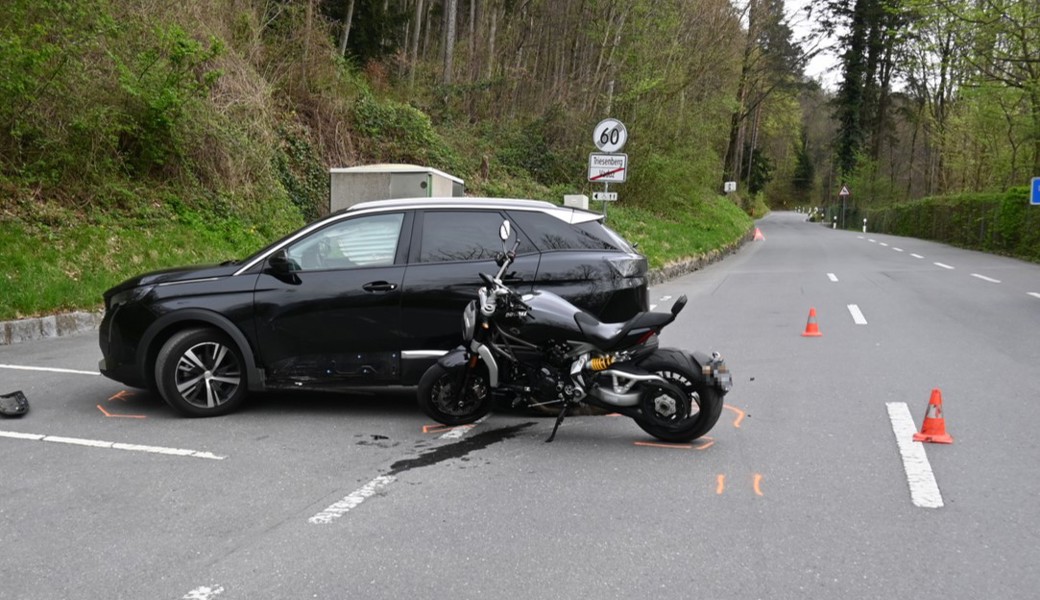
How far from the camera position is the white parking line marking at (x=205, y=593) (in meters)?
3.50

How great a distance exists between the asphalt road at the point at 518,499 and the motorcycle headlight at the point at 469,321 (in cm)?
74

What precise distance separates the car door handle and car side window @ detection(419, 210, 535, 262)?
0.34m

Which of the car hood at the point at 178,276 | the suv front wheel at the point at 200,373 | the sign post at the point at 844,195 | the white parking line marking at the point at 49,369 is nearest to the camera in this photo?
the suv front wheel at the point at 200,373

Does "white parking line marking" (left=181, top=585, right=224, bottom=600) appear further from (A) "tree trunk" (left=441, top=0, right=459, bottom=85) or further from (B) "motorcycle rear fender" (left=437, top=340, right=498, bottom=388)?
(A) "tree trunk" (left=441, top=0, right=459, bottom=85)

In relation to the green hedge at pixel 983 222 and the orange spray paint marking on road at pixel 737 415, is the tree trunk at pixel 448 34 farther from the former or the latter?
the orange spray paint marking on road at pixel 737 415

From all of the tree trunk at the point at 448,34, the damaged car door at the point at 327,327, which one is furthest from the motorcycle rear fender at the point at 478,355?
the tree trunk at the point at 448,34

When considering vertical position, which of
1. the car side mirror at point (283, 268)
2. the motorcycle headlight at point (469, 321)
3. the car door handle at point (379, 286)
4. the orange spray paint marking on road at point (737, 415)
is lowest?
the orange spray paint marking on road at point (737, 415)

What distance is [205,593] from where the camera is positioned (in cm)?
354

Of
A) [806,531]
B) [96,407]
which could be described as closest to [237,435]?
[96,407]

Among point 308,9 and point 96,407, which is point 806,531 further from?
point 308,9

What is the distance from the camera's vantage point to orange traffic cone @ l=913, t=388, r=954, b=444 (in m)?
5.91

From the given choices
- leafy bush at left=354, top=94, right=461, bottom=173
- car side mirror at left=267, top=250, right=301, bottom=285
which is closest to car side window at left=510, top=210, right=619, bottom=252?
car side mirror at left=267, top=250, right=301, bottom=285

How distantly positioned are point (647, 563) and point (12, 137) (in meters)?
12.9

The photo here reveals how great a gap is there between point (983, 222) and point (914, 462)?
3050cm
